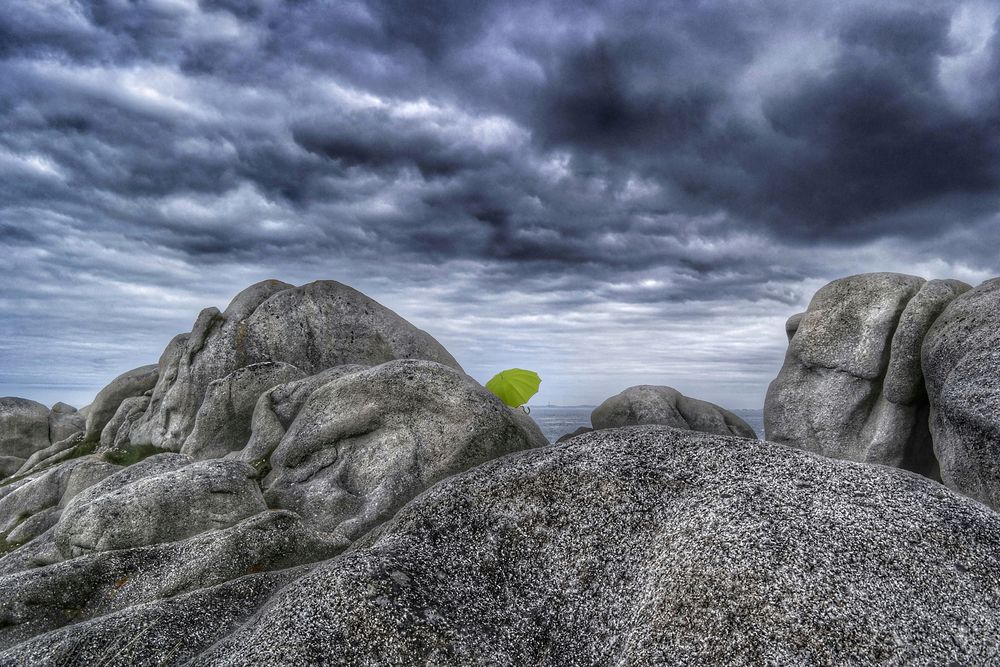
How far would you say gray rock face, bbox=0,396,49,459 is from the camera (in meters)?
41.0

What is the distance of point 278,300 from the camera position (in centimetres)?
2728

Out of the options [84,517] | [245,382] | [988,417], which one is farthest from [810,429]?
[84,517]

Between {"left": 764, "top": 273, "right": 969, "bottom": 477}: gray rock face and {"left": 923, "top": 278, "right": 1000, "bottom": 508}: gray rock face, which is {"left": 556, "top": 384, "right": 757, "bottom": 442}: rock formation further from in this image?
{"left": 923, "top": 278, "right": 1000, "bottom": 508}: gray rock face

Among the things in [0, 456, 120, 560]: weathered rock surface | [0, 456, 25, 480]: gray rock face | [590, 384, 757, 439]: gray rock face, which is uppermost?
[590, 384, 757, 439]: gray rock face

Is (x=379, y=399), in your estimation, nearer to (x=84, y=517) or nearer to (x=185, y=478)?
(x=185, y=478)

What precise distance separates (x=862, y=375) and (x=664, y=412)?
8.49m

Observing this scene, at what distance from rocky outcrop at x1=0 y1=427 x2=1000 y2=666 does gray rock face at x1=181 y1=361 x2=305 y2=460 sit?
462 inches

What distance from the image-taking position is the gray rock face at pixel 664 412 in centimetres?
3136

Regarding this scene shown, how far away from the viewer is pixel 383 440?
1792 cm

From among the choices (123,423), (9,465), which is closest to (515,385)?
(123,423)

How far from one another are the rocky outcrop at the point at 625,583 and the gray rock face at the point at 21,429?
117ft

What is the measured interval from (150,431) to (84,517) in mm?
13477

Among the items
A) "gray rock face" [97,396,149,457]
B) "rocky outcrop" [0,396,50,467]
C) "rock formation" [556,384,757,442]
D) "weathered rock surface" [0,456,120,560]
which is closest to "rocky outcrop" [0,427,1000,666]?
"weathered rock surface" [0,456,120,560]

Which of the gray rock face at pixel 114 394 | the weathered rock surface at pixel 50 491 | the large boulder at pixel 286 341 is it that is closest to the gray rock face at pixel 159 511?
the weathered rock surface at pixel 50 491
